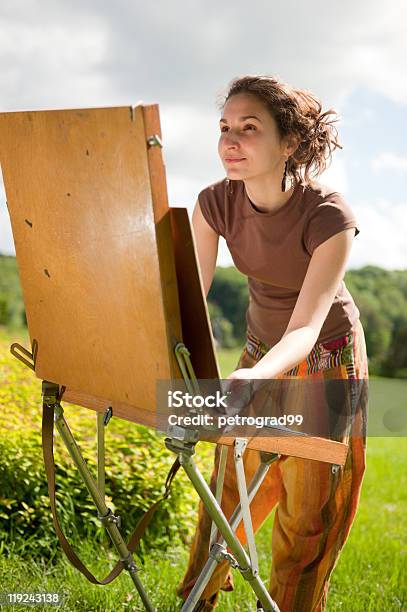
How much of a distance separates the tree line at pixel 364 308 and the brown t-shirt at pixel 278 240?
28.0ft

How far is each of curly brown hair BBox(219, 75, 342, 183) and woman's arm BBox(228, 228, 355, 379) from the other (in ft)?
0.97

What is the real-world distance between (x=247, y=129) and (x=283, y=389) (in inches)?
34.9

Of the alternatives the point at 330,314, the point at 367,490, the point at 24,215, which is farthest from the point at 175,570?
the point at 367,490

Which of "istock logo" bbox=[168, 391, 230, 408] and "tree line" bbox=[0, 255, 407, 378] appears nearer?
"istock logo" bbox=[168, 391, 230, 408]

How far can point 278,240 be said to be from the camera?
248 centimetres

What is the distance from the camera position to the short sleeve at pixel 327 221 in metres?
2.26

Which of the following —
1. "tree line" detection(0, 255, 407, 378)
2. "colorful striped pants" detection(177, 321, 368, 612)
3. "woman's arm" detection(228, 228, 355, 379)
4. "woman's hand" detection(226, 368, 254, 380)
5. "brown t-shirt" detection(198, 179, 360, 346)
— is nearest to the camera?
"woman's hand" detection(226, 368, 254, 380)

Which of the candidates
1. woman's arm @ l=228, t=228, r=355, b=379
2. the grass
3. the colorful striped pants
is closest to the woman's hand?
woman's arm @ l=228, t=228, r=355, b=379

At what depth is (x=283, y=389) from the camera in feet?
9.01

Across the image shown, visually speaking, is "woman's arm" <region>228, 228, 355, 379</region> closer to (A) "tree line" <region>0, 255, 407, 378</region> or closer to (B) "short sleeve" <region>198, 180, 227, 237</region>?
(B) "short sleeve" <region>198, 180, 227, 237</region>

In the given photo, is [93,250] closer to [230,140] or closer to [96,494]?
[230,140]

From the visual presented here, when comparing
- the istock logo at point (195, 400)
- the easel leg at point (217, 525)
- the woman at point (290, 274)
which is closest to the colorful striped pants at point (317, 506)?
the woman at point (290, 274)

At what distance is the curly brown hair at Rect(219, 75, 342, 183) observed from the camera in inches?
90.7

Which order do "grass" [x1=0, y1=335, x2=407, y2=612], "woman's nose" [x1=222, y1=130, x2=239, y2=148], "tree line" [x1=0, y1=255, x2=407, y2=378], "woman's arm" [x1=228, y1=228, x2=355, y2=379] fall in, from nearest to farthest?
"woman's arm" [x1=228, y1=228, x2=355, y2=379], "woman's nose" [x1=222, y1=130, x2=239, y2=148], "grass" [x1=0, y1=335, x2=407, y2=612], "tree line" [x1=0, y1=255, x2=407, y2=378]
